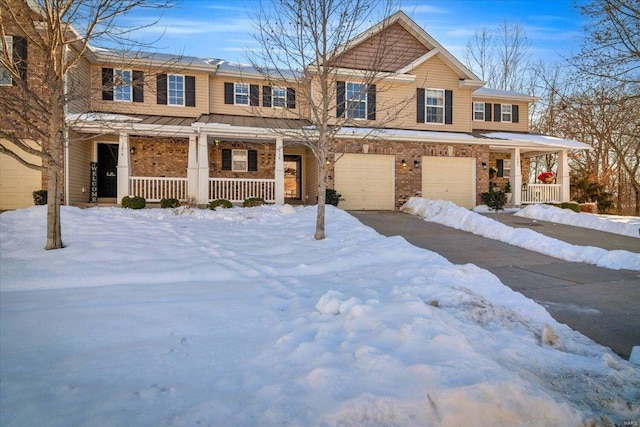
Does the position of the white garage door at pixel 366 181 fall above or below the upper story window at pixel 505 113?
below

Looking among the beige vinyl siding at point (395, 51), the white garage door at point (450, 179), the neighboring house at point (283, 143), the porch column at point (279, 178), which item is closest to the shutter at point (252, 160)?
the neighboring house at point (283, 143)

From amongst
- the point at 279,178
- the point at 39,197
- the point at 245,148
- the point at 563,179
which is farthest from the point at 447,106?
the point at 39,197

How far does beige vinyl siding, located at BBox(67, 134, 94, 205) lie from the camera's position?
12.8 metres

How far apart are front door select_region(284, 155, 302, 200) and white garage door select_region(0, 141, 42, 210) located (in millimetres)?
9529

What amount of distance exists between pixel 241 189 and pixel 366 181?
5.08m

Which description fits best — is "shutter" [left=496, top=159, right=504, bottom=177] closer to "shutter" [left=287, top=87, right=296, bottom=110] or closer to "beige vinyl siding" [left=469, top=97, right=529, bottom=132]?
"beige vinyl siding" [left=469, top=97, right=529, bottom=132]

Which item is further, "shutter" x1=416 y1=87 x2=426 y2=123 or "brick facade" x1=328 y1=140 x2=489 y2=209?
"shutter" x1=416 y1=87 x2=426 y2=123

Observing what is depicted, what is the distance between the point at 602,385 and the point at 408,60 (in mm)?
15863

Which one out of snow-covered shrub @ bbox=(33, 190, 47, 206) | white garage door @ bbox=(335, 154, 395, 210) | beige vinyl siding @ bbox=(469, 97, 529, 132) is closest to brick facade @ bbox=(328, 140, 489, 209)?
white garage door @ bbox=(335, 154, 395, 210)

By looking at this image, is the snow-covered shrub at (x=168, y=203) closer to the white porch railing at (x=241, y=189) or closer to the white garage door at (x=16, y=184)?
the white porch railing at (x=241, y=189)

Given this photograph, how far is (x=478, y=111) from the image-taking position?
60.4 feet

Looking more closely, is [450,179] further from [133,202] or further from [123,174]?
[123,174]

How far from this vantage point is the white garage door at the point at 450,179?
51.1 feet

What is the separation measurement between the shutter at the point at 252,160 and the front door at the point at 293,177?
1.73m
